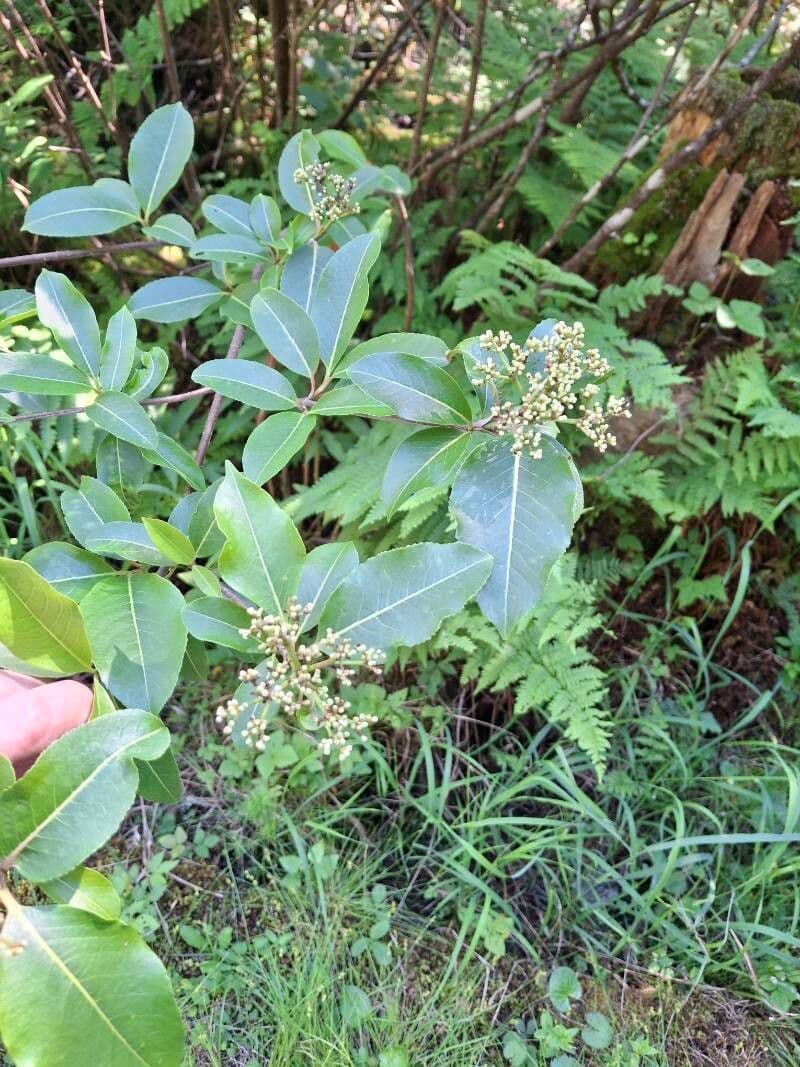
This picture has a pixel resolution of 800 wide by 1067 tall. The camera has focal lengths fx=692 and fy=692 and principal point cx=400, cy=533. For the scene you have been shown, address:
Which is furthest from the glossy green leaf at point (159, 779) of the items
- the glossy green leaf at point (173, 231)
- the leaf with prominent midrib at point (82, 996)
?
the glossy green leaf at point (173, 231)

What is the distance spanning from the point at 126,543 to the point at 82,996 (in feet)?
1.77

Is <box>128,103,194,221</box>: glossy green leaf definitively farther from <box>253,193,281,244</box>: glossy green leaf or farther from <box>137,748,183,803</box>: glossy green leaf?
<box>137,748,183,803</box>: glossy green leaf

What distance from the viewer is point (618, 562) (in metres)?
2.57

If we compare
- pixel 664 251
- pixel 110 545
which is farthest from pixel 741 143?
Answer: pixel 110 545

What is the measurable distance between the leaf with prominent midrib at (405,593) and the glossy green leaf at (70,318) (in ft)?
2.09

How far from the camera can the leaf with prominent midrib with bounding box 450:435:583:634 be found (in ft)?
2.80

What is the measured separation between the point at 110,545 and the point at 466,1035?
68.5 inches

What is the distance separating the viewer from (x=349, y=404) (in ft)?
3.41

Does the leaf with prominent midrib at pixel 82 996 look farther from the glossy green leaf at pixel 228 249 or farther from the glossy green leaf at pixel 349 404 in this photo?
the glossy green leaf at pixel 228 249

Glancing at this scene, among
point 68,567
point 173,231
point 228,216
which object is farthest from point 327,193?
point 68,567

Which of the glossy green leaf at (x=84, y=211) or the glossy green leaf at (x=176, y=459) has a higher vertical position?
the glossy green leaf at (x=84, y=211)

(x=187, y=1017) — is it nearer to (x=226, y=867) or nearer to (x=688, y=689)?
(x=226, y=867)

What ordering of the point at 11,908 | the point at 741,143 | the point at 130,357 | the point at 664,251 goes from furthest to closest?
1. the point at 664,251
2. the point at 741,143
3. the point at 130,357
4. the point at 11,908

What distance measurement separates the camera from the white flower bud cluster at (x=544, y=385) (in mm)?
878
